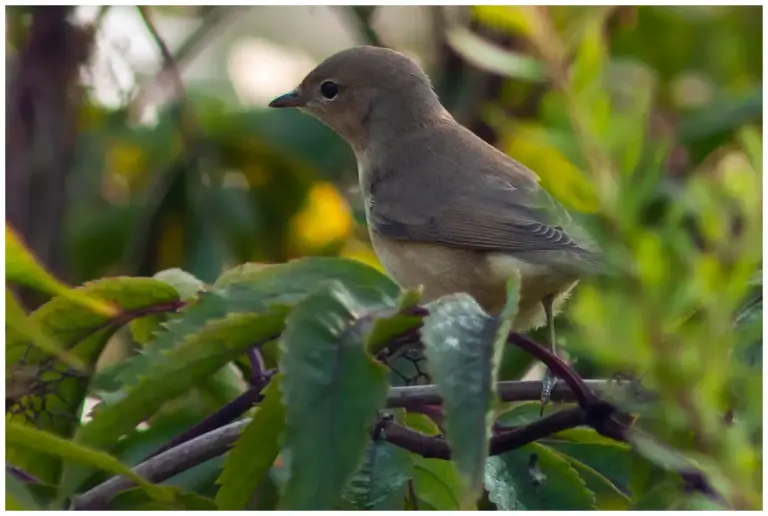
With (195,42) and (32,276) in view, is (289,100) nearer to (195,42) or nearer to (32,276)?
(195,42)

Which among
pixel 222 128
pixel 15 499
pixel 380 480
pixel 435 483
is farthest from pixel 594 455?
pixel 222 128

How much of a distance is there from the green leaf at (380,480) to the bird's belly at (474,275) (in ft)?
4.07

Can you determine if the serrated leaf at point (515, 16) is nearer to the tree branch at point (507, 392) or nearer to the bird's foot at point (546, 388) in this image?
the tree branch at point (507, 392)

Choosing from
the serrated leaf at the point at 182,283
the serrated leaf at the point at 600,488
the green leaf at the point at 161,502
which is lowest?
the serrated leaf at the point at 600,488

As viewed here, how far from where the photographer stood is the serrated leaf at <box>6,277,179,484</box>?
5.95 ft

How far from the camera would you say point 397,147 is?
154 inches

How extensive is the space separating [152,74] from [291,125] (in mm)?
582

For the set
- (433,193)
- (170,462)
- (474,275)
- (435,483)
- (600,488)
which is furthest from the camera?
(433,193)

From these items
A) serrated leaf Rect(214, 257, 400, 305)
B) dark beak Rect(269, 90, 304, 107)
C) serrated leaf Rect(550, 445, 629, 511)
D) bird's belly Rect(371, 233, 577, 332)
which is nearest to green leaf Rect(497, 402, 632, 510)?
serrated leaf Rect(550, 445, 629, 511)

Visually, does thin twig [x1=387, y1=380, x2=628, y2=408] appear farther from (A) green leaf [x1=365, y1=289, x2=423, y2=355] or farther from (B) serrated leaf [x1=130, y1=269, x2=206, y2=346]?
(B) serrated leaf [x1=130, y1=269, x2=206, y2=346]

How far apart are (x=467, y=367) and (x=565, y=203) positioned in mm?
239

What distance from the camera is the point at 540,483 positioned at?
1756mm

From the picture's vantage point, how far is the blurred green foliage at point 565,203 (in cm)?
97

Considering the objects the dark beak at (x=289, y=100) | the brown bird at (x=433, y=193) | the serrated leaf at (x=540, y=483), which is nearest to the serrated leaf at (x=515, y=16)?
the serrated leaf at (x=540, y=483)
